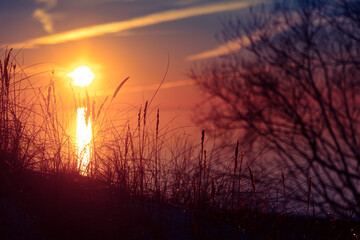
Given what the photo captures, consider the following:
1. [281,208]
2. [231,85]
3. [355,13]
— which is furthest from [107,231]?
[355,13]

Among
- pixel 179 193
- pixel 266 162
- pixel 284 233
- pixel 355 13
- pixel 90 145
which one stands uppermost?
pixel 355 13

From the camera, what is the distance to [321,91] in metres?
11.6

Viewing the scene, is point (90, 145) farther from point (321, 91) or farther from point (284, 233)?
point (321, 91)

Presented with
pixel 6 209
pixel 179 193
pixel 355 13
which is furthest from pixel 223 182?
pixel 355 13

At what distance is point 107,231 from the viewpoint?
8.49 feet

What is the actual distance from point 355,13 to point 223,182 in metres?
9.01

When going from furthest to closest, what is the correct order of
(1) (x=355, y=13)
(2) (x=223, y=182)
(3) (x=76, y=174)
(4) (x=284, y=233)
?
(1) (x=355, y=13) < (2) (x=223, y=182) < (4) (x=284, y=233) < (3) (x=76, y=174)

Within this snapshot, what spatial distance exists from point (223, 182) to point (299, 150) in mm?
8398

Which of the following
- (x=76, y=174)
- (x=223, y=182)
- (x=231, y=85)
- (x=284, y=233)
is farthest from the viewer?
(x=231, y=85)

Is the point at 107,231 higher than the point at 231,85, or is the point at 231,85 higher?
the point at 231,85

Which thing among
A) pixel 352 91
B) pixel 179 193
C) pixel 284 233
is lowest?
pixel 284 233

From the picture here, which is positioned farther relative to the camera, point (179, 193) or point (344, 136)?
point (344, 136)

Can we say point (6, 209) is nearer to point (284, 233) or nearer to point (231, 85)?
point (284, 233)

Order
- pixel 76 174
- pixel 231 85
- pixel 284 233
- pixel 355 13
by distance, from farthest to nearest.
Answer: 1. pixel 231 85
2. pixel 355 13
3. pixel 284 233
4. pixel 76 174
